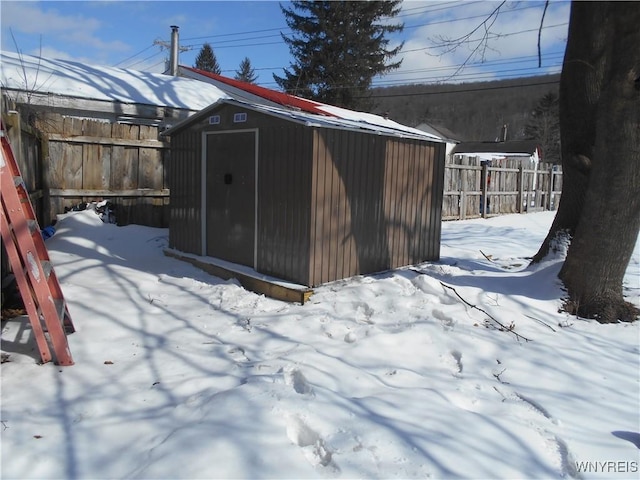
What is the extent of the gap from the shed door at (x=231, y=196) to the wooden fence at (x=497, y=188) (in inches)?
343

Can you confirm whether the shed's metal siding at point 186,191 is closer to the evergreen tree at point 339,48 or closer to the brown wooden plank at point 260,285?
the brown wooden plank at point 260,285

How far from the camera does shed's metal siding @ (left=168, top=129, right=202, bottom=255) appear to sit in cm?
712

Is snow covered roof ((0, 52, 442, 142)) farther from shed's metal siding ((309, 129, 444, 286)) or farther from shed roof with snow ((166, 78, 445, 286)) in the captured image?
shed roof with snow ((166, 78, 445, 286))

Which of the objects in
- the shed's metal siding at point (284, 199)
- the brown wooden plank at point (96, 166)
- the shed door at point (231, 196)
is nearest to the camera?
the shed's metal siding at point (284, 199)

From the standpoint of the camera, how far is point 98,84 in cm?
1175

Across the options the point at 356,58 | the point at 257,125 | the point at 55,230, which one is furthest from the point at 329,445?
the point at 356,58

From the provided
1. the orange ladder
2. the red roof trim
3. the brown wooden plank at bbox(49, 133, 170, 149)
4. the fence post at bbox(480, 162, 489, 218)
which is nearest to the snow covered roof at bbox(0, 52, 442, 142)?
the red roof trim

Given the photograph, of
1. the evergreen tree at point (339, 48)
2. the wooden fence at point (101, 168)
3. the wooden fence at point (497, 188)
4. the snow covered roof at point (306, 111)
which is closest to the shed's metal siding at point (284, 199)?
the snow covered roof at point (306, 111)

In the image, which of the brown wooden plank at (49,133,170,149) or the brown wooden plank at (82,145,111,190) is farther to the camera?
the brown wooden plank at (82,145,111,190)

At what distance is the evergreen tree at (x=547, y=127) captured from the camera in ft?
177

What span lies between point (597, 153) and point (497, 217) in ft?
33.4

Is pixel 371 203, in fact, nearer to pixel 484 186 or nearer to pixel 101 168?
pixel 101 168

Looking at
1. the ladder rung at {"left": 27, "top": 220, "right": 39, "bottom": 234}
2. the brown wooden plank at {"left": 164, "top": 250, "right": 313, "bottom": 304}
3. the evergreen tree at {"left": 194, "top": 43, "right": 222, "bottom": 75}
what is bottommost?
the brown wooden plank at {"left": 164, "top": 250, "right": 313, "bottom": 304}

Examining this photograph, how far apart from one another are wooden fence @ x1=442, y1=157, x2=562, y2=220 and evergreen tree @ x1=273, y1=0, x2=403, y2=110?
11981 mm
